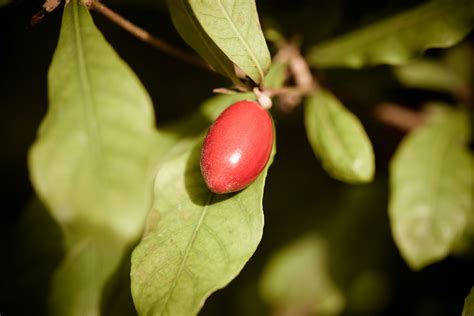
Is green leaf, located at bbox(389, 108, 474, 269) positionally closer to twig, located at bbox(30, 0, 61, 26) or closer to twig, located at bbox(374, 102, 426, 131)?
twig, located at bbox(374, 102, 426, 131)

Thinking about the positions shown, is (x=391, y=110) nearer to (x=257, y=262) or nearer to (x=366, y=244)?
(x=366, y=244)

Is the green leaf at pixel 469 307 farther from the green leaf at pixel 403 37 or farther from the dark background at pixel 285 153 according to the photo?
the dark background at pixel 285 153

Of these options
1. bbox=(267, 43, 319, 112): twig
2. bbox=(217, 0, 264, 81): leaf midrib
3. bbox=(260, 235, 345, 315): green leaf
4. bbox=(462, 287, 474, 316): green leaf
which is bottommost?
bbox=(260, 235, 345, 315): green leaf

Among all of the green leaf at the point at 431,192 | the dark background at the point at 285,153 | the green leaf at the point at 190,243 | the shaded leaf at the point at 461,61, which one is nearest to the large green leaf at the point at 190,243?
the green leaf at the point at 190,243

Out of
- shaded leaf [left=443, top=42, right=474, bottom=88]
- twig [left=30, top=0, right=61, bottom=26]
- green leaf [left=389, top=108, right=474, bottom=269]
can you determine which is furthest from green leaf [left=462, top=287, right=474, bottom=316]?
shaded leaf [left=443, top=42, right=474, bottom=88]

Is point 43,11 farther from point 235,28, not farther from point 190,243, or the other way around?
point 190,243

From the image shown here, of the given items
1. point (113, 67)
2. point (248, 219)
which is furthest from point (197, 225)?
point (113, 67)
